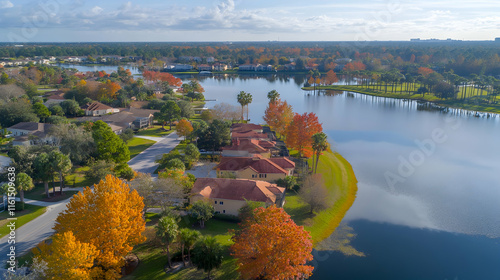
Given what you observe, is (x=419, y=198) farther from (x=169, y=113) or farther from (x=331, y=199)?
(x=169, y=113)

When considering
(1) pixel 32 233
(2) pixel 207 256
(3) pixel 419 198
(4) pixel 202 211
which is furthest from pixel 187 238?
(3) pixel 419 198

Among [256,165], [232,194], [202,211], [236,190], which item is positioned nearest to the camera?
[202,211]

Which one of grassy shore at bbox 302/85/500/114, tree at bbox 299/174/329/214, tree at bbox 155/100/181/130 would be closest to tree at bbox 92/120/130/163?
tree at bbox 155/100/181/130

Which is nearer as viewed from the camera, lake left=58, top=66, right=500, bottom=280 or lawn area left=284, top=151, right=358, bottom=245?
lake left=58, top=66, right=500, bottom=280

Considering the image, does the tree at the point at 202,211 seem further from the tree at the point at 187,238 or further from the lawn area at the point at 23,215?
the lawn area at the point at 23,215

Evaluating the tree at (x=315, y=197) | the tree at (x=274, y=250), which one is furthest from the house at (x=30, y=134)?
the tree at (x=274, y=250)

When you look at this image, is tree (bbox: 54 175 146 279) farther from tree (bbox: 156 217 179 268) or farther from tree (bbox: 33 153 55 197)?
tree (bbox: 33 153 55 197)

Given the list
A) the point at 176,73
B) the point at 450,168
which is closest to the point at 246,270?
the point at 450,168

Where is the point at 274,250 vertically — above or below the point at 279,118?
below
